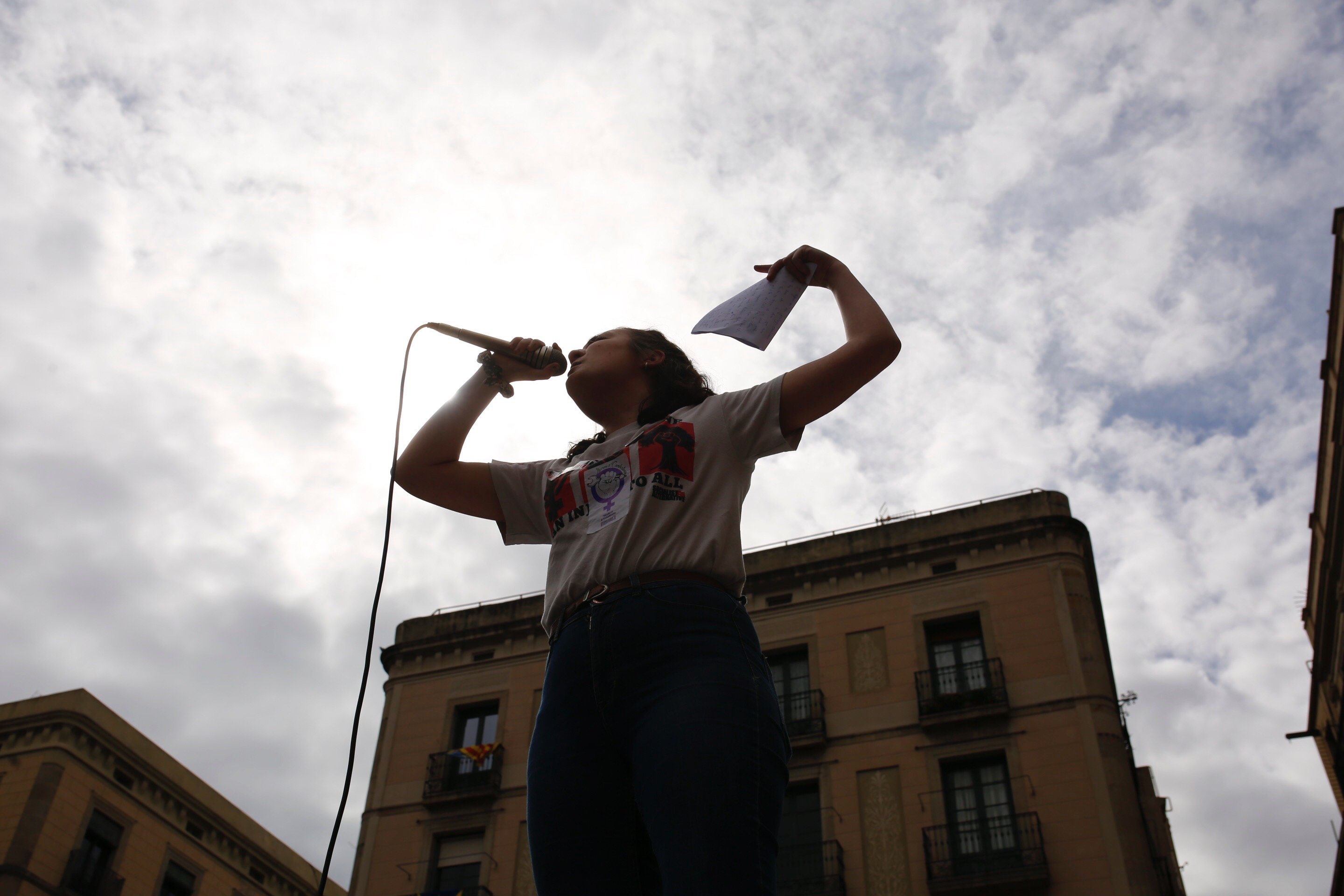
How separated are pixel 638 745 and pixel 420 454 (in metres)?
1.24

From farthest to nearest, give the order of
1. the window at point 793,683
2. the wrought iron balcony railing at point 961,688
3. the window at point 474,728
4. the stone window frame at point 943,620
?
the window at point 474,728 → the window at point 793,683 → the stone window frame at point 943,620 → the wrought iron balcony railing at point 961,688

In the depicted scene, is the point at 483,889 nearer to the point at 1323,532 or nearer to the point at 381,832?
the point at 381,832

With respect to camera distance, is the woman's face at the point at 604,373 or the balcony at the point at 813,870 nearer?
the woman's face at the point at 604,373

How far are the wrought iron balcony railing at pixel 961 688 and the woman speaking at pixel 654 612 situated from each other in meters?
15.3

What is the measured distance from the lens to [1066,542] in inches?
731

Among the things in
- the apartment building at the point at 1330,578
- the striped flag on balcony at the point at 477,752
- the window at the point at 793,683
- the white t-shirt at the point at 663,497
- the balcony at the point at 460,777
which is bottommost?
the white t-shirt at the point at 663,497

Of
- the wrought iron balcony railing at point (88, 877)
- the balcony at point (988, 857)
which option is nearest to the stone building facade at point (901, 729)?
the balcony at point (988, 857)

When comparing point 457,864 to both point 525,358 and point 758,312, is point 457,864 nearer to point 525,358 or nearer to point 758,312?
point 525,358

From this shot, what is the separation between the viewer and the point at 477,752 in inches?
780

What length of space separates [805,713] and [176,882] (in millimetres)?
14589

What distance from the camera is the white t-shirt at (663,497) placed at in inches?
93.4

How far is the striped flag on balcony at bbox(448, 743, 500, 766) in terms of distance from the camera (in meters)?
19.7

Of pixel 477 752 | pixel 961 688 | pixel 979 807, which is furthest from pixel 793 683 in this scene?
pixel 477 752

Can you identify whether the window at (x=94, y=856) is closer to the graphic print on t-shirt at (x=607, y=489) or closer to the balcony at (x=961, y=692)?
the balcony at (x=961, y=692)
